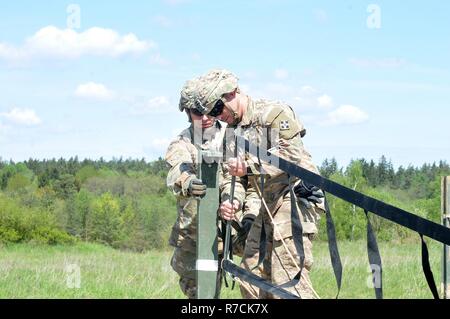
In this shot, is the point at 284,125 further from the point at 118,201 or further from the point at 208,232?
the point at 118,201

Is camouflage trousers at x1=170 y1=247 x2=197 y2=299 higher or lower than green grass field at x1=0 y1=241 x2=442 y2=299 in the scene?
higher

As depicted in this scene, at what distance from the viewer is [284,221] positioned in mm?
5363

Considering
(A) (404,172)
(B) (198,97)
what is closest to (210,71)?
(B) (198,97)

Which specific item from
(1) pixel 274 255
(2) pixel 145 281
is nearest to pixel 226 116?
(1) pixel 274 255

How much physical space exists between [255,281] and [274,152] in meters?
1.05

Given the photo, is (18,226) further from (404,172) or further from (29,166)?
(29,166)

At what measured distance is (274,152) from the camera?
5.02 metres

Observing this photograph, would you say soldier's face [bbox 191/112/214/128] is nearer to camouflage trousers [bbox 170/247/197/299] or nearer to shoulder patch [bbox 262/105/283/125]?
shoulder patch [bbox 262/105/283/125]

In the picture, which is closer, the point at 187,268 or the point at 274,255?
the point at 274,255

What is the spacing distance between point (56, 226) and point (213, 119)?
4318 centimetres

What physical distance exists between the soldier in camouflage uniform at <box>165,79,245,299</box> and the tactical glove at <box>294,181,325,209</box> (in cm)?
38

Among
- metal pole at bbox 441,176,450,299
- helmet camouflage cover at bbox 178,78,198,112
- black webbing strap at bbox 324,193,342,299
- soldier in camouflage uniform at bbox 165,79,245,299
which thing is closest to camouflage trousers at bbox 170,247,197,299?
soldier in camouflage uniform at bbox 165,79,245,299

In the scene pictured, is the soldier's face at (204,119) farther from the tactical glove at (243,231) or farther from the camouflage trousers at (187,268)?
the camouflage trousers at (187,268)

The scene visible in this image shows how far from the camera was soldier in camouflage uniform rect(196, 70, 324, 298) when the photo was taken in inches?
200
